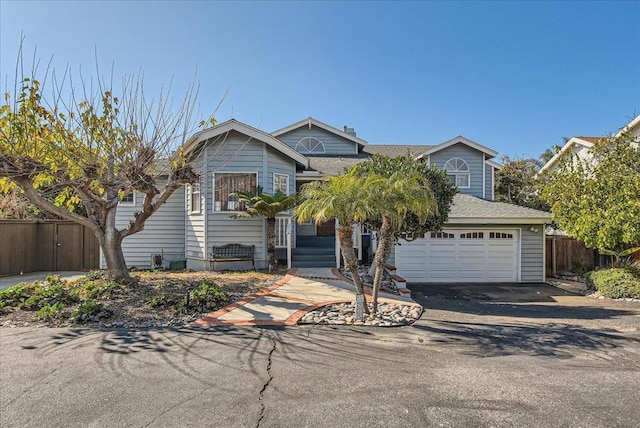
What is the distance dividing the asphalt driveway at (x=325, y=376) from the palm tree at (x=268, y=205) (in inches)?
209

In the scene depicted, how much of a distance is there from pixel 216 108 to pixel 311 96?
6740 millimetres

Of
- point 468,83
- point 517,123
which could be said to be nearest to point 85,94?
point 468,83

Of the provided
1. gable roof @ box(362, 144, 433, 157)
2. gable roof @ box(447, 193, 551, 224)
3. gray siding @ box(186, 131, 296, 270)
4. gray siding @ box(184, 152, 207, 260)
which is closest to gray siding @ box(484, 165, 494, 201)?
gable roof @ box(447, 193, 551, 224)

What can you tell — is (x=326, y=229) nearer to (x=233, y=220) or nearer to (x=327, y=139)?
(x=233, y=220)

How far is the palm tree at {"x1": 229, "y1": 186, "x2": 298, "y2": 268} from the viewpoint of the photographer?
34.6ft

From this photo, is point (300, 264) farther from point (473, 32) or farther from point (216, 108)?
point (473, 32)

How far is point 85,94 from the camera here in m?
7.76

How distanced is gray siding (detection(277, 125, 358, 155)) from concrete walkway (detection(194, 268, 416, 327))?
9.01 meters

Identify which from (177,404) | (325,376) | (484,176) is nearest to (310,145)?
(484,176)

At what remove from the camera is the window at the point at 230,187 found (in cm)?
1186

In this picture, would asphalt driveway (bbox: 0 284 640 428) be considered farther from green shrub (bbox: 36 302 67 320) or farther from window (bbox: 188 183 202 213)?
window (bbox: 188 183 202 213)

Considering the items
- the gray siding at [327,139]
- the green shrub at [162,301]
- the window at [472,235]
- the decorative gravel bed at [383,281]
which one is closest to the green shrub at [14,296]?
the green shrub at [162,301]

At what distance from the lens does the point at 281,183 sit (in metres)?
12.8

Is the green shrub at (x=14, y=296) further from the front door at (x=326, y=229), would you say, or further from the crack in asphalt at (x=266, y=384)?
the front door at (x=326, y=229)
